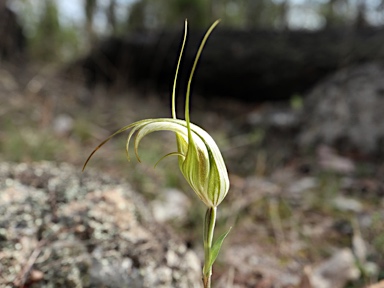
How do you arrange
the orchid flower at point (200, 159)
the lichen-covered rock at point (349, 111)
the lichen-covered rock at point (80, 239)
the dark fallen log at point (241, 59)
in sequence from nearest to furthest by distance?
the orchid flower at point (200, 159)
the lichen-covered rock at point (80, 239)
the lichen-covered rock at point (349, 111)
the dark fallen log at point (241, 59)

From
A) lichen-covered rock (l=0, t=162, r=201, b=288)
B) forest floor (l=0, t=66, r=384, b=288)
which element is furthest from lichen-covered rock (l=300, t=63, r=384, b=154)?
lichen-covered rock (l=0, t=162, r=201, b=288)

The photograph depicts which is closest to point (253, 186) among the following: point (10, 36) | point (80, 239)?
point (80, 239)

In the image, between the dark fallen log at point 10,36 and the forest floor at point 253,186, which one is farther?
the dark fallen log at point 10,36

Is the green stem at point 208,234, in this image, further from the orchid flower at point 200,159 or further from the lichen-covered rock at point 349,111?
the lichen-covered rock at point 349,111

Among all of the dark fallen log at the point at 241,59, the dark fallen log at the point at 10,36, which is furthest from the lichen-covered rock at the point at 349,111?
the dark fallen log at the point at 10,36

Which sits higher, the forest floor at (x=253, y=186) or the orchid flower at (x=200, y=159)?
the orchid flower at (x=200, y=159)

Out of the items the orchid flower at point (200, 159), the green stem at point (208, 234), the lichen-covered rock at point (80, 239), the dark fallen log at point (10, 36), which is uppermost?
the orchid flower at point (200, 159)

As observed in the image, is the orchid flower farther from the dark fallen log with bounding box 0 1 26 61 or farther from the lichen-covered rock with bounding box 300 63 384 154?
the dark fallen log with bounding box 0 1 26 61

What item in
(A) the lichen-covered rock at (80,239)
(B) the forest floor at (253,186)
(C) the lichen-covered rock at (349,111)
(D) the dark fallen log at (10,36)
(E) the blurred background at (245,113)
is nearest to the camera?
(A) the lichen-covered rock at (80,239)
